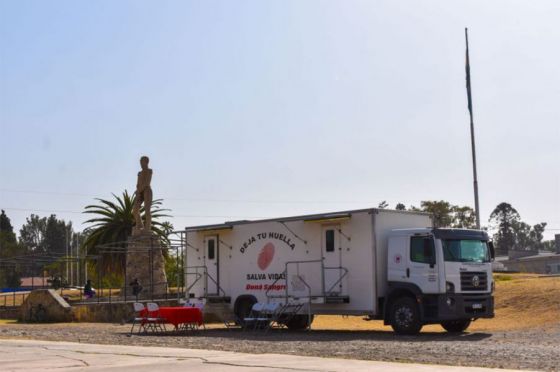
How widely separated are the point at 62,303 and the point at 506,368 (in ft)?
73.1

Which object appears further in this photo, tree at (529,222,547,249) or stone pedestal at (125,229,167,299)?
tree at (529,222,547,249)

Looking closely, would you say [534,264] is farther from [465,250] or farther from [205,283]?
[465,250]

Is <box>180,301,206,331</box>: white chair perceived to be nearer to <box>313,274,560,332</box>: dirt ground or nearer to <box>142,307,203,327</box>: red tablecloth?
<box>142,307,203,327</box>: red tablecloth

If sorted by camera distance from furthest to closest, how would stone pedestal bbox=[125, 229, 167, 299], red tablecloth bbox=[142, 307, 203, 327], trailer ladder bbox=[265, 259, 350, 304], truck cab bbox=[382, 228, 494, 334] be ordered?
stone pedestal bbox=[125, 229, 167, 299]
red tablecloth bbox=[142, 307, 203, 327]
trailer ladder bbox=[265, 259, 350, 304]
truck cab bbox=[382, 228, 494, 334]

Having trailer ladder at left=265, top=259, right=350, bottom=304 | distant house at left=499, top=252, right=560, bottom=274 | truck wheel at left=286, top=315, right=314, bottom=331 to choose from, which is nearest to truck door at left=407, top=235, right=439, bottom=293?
trailer ladder at left=265, top=259, right=350, bottom=304

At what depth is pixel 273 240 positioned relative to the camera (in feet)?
82.5

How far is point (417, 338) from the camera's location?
68.2 ft

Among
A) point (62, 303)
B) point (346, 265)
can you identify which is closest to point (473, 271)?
point (346, 265)

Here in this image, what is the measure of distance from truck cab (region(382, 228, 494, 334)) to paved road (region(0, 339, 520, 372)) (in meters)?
7.08

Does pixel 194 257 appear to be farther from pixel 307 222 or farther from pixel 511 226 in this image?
pixel 511 226

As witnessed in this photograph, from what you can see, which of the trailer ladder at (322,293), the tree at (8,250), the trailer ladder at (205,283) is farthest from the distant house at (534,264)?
the trailer ladder at (322,293)

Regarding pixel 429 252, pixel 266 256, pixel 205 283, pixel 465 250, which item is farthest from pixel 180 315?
pixel 465 250

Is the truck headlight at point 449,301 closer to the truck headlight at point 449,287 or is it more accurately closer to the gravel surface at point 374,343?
the truck headlight at point 449,287

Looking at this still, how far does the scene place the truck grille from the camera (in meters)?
22.1
